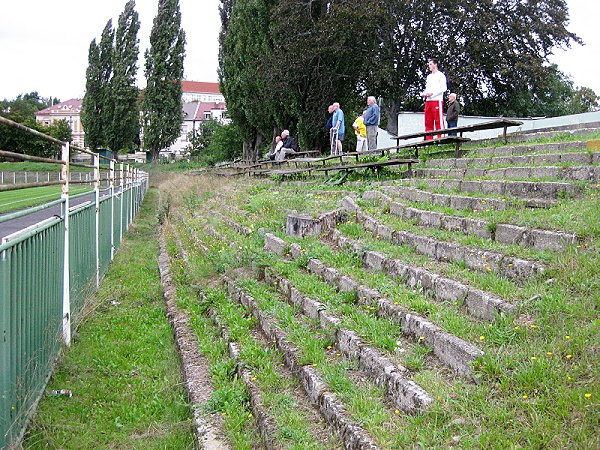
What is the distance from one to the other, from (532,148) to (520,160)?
0.78m

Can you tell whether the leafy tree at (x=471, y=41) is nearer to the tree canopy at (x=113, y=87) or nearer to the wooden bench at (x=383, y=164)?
the wooden bench at (x=383, y=164)

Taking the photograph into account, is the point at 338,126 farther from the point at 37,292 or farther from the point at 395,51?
the point at 37,292

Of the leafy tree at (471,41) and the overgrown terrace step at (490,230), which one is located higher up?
the leafy tree at (471,41)

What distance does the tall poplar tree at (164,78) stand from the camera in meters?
46.2

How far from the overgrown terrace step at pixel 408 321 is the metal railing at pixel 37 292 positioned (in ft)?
7.28

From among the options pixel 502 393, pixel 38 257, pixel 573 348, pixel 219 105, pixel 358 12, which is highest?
pixel 219 105

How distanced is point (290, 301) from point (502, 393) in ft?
9.38

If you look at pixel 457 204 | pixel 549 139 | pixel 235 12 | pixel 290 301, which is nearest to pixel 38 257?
pixel 290 301

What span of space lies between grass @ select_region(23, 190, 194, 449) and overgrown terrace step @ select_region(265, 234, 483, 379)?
4.74ft

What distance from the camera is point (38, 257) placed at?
437 centimetres

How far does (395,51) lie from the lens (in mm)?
22891

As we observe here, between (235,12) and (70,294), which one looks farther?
(235,12)

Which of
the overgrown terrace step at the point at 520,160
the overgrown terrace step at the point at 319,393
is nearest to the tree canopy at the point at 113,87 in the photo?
the overgrown terrace step at the point at 520,160

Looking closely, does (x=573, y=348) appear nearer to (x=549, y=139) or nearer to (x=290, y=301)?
(x=290, y=301)
